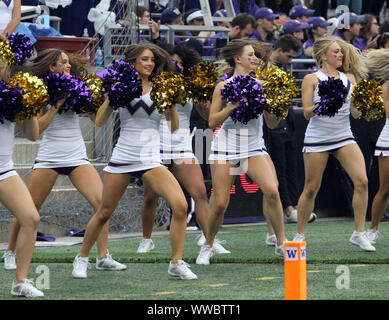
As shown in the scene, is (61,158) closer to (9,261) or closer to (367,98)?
(9,261)

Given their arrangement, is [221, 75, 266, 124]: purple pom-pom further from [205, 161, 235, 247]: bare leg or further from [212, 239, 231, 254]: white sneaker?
[212, 239, 231, 254]: white sneaker

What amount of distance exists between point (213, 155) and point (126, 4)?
5.16 meters

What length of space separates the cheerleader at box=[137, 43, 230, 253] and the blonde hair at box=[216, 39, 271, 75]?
42 cm

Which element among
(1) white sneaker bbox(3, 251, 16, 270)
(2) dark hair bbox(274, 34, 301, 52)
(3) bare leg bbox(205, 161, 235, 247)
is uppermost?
(2) dark hair bbox(274, 34, 301, 52)

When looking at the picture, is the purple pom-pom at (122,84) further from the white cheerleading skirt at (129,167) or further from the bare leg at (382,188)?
the bare leg at (382,188)

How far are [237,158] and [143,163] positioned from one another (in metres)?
1.12

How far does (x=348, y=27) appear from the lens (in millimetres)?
14633

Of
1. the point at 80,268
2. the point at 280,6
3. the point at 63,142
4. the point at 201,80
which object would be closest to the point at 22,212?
the point at 80,268

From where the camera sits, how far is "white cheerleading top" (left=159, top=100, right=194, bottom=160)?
30.2 feet

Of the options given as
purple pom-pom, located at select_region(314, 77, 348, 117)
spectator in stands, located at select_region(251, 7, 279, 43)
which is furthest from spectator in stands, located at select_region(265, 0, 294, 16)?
purple pom-pom, located at select_region(314, 77, 348, 117)

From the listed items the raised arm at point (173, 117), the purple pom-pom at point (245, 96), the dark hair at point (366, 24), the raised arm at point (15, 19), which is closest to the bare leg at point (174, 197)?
the raised arm at point (173, 117)

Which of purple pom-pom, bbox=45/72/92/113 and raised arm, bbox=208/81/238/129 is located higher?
purple pom-pom, bbox=45/72/92/113

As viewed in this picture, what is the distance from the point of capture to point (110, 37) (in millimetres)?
12273
